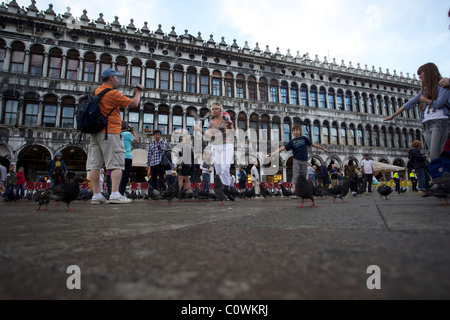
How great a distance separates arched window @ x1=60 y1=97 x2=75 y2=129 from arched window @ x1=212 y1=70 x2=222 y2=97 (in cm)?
1116

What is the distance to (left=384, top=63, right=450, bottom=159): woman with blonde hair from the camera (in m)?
3.75

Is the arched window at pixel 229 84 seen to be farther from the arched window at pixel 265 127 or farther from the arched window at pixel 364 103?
the arched window at pixel 364 103

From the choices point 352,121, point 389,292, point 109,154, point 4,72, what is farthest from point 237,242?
point 352,121

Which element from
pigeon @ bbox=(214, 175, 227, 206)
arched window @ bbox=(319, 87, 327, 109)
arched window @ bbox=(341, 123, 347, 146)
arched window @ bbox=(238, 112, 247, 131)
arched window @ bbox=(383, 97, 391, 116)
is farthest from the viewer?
arched window @ bbox=(383, 97, 391, 116)

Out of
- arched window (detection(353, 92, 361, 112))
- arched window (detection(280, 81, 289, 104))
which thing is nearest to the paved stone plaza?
arched window (detection(280, 81, 289, 104))

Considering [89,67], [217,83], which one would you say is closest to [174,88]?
[217,83]

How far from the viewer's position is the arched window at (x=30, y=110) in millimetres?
17250

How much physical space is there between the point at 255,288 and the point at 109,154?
3.67 m

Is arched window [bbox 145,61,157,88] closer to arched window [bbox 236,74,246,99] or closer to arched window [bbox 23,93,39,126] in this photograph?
arched window [bbox 236,74,246,99]

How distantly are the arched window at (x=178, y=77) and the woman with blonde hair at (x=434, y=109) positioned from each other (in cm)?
1918

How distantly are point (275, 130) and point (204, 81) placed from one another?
7.79 m

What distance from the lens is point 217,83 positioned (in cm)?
2242

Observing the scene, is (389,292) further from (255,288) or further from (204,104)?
(204,104)

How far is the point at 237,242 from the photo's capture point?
1022mm
